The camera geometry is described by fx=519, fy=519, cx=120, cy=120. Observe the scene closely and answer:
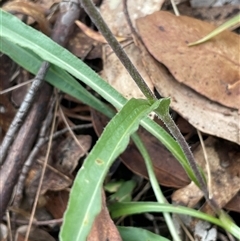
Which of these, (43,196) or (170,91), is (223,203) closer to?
(170,91)

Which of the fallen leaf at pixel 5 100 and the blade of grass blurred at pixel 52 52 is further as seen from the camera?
the fallen leaf at pixel 5 100

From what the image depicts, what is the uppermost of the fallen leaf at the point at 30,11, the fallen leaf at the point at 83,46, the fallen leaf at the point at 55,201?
the fallen leaf at the point at 30,11

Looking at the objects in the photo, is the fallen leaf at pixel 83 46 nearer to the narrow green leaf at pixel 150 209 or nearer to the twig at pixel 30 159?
the twig at pixel 30 159

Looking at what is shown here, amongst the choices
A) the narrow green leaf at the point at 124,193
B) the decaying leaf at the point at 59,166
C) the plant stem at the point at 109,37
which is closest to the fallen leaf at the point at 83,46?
the decaying leaf at the point at 59,166

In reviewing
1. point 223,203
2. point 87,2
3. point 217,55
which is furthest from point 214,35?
point 87,2

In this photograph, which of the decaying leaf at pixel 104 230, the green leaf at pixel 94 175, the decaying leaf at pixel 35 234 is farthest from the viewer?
the decaying leaf at pixel 35 234

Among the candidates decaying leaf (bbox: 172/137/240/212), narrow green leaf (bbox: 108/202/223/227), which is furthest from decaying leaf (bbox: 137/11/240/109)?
narrow green leaf (bbox: 108/202/223/227)
